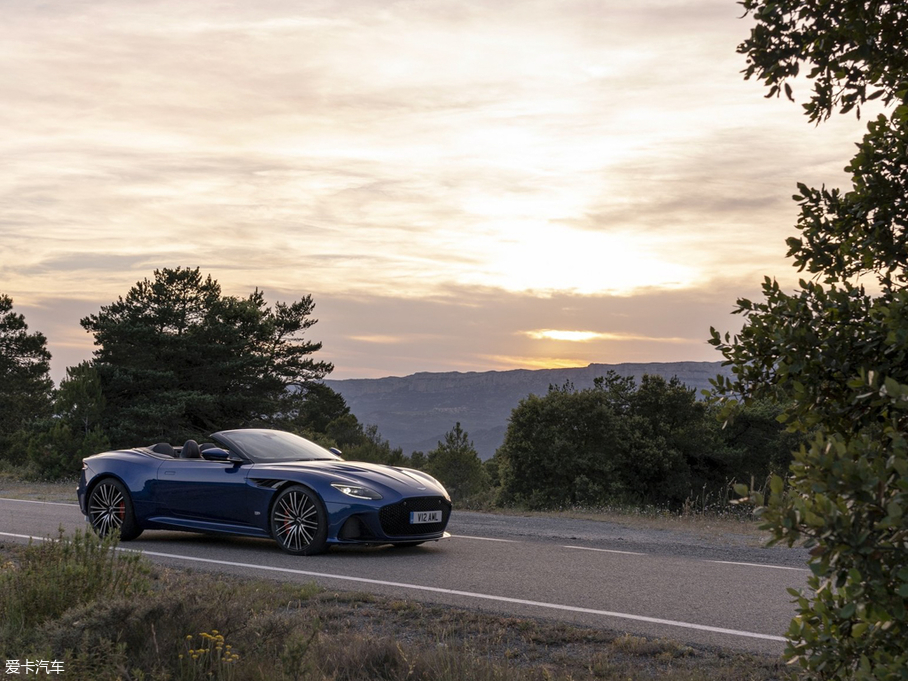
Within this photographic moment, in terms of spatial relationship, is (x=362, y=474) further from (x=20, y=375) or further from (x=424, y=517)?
(x=20, y=375)

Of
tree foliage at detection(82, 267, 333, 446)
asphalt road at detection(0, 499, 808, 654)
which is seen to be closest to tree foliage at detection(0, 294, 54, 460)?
tree foliage at detection(82, 267, 333, 446)

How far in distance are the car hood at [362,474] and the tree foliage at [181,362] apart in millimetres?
33115

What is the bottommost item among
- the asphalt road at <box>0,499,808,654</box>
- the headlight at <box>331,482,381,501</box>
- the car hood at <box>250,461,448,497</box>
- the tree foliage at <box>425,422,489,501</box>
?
the tree foliage at <box>425,422,489,501</box>

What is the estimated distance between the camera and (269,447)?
419 inches

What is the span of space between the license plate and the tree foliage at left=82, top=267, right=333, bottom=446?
33.9 metres

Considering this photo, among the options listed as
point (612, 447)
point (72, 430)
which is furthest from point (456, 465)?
point (72, 430)

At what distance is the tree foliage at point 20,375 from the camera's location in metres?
57.8

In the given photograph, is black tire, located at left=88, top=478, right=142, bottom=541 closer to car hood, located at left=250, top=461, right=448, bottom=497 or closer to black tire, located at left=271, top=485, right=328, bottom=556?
car hood, located at left=250, top=461, right=448, bottom=497

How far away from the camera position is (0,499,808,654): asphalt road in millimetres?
6633

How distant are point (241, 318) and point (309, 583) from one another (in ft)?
138

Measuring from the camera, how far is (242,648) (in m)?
4.86

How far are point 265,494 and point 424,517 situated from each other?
176 cm

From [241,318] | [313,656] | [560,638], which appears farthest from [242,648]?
[241,318]

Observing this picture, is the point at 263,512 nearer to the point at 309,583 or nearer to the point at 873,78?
the point at 309,583
